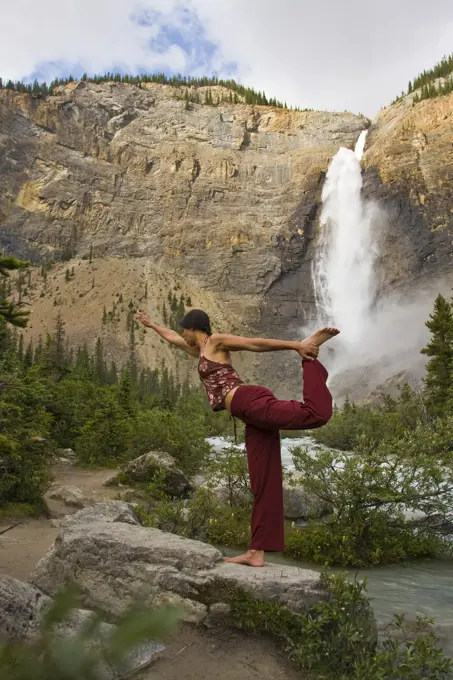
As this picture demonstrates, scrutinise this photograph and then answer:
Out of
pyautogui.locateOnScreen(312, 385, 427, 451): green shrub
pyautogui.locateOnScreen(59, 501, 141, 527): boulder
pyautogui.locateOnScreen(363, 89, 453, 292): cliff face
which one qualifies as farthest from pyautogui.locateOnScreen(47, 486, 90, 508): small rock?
pyautogui.locateOnScreen(363, 89, 453, 292): cliff face

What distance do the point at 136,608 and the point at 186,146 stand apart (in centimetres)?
9087

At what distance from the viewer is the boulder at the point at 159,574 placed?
394cm

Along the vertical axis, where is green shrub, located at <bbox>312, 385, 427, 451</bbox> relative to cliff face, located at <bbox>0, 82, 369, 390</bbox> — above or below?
below

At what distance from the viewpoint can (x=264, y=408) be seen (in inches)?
160

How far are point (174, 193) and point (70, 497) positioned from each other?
76.0 m

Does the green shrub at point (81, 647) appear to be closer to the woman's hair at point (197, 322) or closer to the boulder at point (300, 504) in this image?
the woman's hair at point (197, 322)

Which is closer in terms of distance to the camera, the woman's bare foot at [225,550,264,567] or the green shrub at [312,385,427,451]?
the woman's bare foot at [225,550,264,567]

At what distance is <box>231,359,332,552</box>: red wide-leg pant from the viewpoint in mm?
3967

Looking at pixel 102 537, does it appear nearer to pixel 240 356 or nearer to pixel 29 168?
pixel 240 356

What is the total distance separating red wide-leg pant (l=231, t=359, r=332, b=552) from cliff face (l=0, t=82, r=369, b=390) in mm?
68544

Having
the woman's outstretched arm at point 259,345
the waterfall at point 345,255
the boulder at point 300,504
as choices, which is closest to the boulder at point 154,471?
the boulder at point 300,504

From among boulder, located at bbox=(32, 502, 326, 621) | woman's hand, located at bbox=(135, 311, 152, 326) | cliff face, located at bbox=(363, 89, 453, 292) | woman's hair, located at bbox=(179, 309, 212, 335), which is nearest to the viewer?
boulder, located at bbox=(32, 502, 326, 621)

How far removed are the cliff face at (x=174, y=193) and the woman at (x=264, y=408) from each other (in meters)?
68.4

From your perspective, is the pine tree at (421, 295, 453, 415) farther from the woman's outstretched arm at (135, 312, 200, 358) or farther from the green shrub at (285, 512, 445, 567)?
the woman's outstretched arm at (135, 312, 200, 358)
